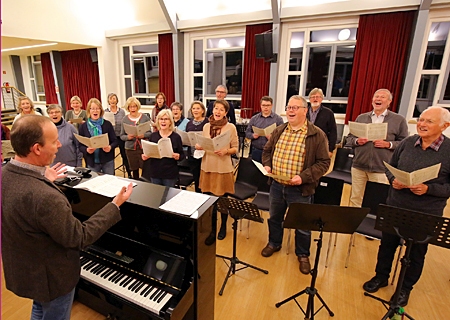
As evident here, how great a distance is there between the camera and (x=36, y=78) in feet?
34.1

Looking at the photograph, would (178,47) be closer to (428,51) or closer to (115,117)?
(115,117)

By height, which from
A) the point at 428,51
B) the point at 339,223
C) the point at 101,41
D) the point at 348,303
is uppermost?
the point at 101,41

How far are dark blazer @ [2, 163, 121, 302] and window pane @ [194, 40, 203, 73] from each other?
624 centimetres

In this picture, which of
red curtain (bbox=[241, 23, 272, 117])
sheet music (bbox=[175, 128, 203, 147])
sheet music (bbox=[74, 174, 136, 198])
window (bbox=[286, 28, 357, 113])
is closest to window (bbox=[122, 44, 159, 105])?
red curtain (bbox=[241, 23, 272, 117])

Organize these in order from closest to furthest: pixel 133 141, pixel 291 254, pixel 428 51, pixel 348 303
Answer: pixel 348 303 → pixel 291 254 → pixel 133 141 → pixel 428 51

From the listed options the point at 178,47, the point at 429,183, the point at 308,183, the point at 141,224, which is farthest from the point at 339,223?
the point at 178,47

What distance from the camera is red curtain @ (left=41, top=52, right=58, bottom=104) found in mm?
9211

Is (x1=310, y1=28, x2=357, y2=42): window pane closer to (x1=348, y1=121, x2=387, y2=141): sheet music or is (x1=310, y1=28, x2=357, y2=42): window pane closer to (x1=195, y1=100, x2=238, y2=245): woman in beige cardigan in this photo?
(x1=348, y1=121, x2=387, y2=141): sheet music

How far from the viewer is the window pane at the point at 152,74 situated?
7723 millimetres

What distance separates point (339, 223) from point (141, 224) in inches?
52.8

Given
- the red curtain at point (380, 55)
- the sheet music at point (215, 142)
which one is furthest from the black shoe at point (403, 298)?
the red curtain at point (380, 55)

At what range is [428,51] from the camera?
4879mm

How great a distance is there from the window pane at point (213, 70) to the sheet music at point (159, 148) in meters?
4.54

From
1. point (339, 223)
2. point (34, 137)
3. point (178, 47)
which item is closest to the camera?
point (34, 137)
